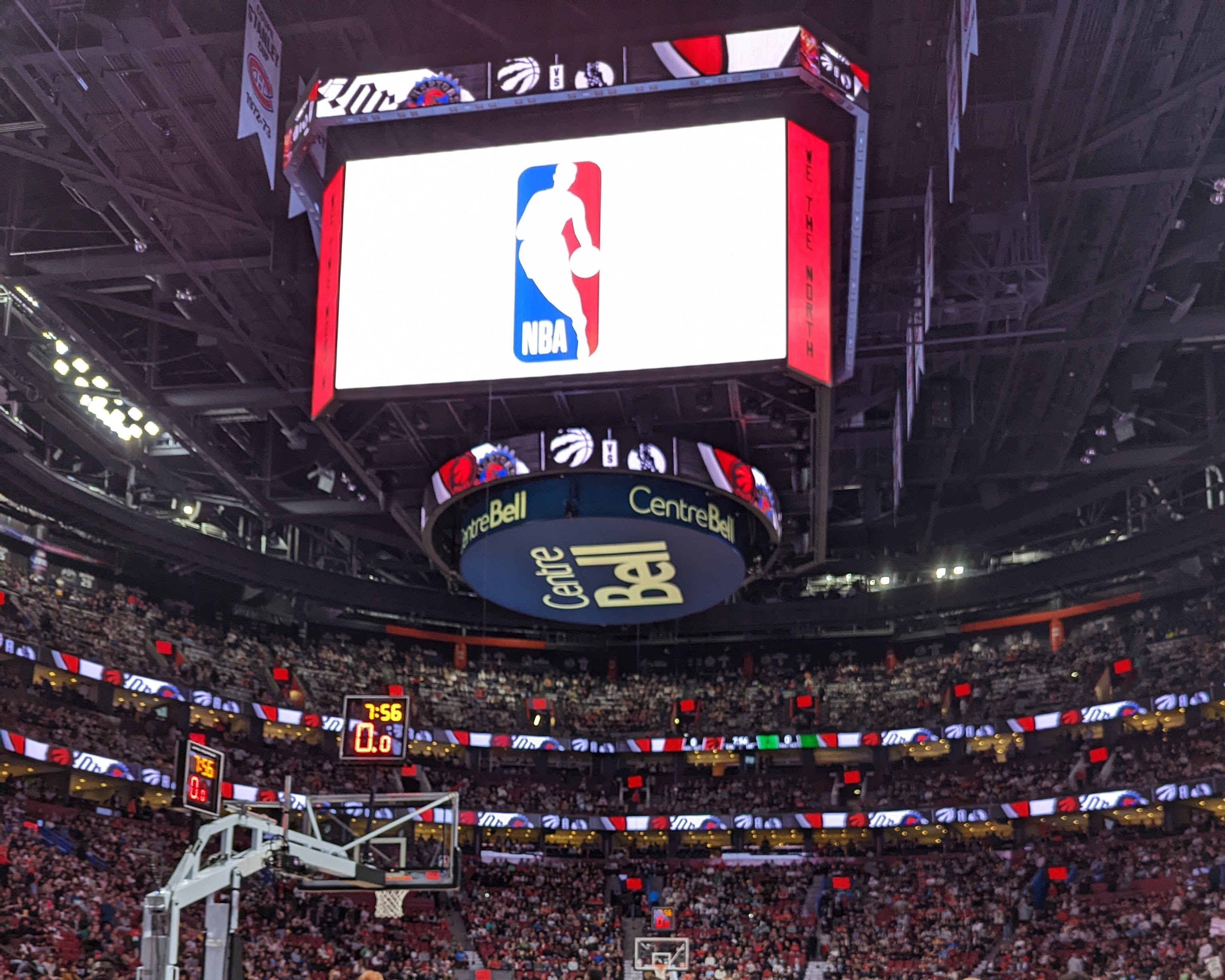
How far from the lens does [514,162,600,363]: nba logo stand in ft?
74.2

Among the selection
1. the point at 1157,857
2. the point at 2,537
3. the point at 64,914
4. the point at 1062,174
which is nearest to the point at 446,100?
the point at 1062,174

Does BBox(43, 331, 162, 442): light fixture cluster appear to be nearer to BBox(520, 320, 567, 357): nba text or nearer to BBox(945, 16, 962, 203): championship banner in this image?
BBox(520, 320, 567, 357): nba text

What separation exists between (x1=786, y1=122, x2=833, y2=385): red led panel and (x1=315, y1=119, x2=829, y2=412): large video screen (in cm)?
3

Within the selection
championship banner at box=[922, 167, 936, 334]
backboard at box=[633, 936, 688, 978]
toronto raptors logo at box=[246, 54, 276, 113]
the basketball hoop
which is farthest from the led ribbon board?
toronto raptors logo at box=[246, 54, 276, 113]

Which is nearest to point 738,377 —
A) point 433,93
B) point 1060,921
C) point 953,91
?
point 953,91

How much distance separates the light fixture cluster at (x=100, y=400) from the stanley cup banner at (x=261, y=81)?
48.4 ft

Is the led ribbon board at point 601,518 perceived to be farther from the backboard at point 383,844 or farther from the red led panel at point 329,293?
the backboard at point 383,844

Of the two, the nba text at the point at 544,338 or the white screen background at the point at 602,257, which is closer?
the white screen background at the point at 602,257

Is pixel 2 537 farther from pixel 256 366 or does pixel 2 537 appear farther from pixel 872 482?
pixel 872 482

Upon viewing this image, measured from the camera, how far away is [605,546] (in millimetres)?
28281

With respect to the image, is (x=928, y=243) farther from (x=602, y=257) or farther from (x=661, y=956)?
(x=661, y=956)

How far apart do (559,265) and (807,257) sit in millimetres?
4083

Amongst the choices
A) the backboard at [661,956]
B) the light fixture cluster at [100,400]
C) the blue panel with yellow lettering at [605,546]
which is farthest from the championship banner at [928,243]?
the light fixture cluster at [100,400]

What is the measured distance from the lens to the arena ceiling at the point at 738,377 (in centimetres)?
2278
